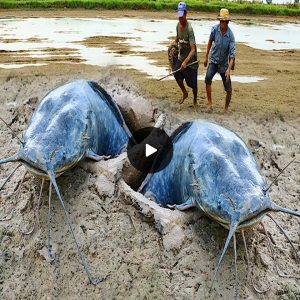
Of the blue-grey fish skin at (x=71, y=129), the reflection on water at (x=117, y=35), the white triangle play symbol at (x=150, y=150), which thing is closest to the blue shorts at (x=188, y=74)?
the reflection on water at (x=117, y=35)

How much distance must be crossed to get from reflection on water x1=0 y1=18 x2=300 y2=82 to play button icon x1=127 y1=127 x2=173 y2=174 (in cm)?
421

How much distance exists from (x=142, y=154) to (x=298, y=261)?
4.78 ft

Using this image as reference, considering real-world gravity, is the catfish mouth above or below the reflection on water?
above

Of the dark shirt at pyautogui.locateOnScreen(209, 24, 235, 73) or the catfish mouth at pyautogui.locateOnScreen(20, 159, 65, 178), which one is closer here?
the catfish mouth at pyautogui.locateOnScreen(20, 159, 65, 178)

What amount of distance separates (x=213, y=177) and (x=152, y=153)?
1.05 metres

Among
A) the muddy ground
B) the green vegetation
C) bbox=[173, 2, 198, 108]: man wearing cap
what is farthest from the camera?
the green vegetation

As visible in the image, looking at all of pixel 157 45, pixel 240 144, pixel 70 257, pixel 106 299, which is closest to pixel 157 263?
pixel 106 299

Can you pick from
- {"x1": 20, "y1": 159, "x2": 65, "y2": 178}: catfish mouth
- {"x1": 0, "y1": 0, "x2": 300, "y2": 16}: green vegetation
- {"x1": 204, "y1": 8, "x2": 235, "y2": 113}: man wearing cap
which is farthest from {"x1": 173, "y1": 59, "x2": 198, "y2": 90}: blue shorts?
{"x1": 0, "y1": 0, "x2": 300, "y2": 16}: green vegetation

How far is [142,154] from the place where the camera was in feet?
13.0

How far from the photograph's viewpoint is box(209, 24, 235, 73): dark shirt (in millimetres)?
6103

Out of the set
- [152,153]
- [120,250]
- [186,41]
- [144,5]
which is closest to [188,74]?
[186,41]

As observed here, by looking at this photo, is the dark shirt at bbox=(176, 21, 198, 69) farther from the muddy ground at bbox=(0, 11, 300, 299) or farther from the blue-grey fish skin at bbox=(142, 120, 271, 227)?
the blue-grey fish skin at bbox=(142, 120, 271, 227)

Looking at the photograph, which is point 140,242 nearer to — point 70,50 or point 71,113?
point 71,113

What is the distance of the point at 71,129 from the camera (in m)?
3.48
